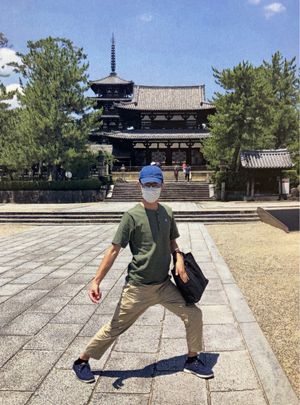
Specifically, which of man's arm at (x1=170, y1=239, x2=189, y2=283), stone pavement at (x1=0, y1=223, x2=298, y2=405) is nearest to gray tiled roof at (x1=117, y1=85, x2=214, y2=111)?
stone pavement at (x1=0, y1=223, x2=298, y2=405)

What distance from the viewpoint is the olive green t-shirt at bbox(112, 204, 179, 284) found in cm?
288

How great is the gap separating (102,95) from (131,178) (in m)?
19.3

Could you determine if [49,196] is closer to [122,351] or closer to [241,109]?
[241,109]

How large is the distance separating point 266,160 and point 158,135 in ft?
53.9

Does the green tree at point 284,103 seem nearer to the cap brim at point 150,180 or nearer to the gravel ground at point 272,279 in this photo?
the gravel ground at point 272,279

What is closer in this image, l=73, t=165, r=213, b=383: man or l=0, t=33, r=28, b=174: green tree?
l=73, t=165, r=213, b=383: man

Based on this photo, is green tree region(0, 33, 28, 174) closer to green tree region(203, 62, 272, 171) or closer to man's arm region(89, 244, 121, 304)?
green tree region(203, 62, 272, 171)

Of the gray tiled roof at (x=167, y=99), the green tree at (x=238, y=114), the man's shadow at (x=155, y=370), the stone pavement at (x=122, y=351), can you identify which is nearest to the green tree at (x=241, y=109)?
the green tree at (x=238, y=114)

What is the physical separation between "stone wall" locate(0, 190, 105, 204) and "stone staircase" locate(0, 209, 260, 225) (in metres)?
9.54

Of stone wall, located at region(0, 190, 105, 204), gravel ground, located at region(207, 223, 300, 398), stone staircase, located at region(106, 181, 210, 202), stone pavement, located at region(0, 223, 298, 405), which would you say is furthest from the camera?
stone staircase, located at region(106, 181, 210, 202)

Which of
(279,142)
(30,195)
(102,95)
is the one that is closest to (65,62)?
(30,195)

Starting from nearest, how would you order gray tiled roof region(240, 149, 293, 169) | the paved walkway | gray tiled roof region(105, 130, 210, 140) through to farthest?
1. the paved walkway
2. gray tiled roof region(240, 149, 293, 169)
3. gray tiled roof region(105, 130, 210, 140)

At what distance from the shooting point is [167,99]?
42.5m

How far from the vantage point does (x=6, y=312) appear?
186 inches
